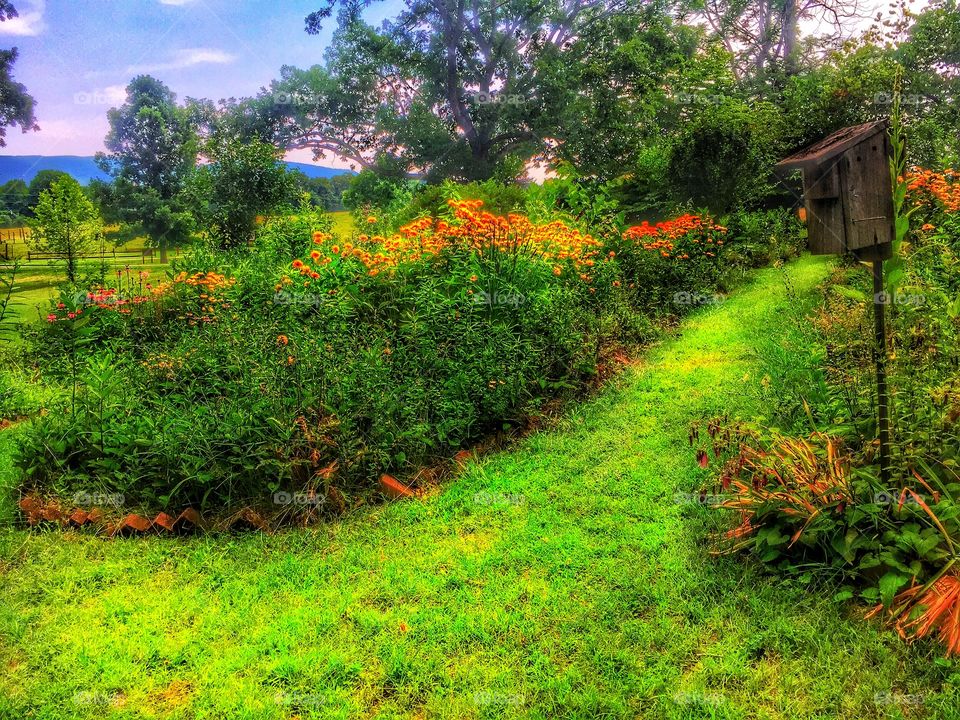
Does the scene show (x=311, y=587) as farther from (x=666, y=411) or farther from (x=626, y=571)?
(x=666, y=411)

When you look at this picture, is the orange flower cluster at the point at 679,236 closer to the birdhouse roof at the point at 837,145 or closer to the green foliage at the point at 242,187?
the birdhouse roof at the point at 837,145

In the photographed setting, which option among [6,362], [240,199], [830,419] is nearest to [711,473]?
[830,419]

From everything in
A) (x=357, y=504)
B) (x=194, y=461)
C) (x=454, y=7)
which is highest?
(x=454, y=7)

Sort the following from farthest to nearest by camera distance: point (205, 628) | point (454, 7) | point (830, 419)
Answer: point (454, 7)
point (830, 419)
point (205, 628)

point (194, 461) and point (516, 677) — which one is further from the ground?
point (194, 461)

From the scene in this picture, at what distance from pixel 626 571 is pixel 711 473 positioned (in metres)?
1.06

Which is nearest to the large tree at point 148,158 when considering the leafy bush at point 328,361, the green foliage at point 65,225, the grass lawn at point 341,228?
the green foliage at point 65,225

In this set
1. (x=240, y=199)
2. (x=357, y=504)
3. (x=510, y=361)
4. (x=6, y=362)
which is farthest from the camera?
(x=240, y=199)

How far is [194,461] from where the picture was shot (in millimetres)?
3465

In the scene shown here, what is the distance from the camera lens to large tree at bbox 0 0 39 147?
37.7 ft

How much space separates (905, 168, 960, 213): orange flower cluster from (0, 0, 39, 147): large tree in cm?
1411

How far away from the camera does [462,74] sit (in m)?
20.8

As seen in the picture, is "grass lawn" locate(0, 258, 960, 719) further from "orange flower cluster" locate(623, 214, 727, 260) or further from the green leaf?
"orange flower cluster" locate(623, 214, 727, 260)

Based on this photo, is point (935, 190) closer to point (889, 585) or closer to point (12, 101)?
point (889, 585)
